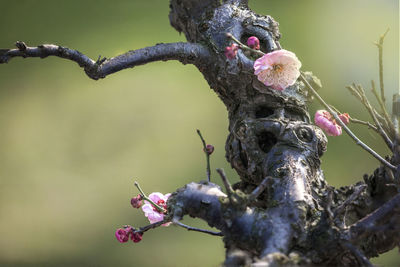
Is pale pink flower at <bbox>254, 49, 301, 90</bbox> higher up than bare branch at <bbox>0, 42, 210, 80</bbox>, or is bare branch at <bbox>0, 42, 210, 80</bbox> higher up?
bare branch at <bbox>0, 42, 210, 80</bbox>

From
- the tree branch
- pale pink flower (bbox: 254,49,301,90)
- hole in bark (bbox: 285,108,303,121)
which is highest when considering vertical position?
pale pink flower (bbox: 254,49,301,90)

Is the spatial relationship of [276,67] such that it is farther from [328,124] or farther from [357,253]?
[357,253]

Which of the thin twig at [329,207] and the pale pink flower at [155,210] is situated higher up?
the pale pink flower at [155,210]

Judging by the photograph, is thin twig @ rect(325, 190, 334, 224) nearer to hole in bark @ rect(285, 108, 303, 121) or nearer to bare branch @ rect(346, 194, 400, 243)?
bare branch @ rect(346, 194, 400, 243)

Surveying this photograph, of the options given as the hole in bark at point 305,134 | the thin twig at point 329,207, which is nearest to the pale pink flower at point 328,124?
the hole in bark at point 305,134

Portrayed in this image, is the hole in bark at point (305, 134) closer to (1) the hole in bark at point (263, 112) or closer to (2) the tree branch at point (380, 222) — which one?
(1) the hole in bark at point (263, 112)

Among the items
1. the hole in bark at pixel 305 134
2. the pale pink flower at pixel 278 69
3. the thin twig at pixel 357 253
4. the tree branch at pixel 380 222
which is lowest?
the thin twig at pixel 357 253

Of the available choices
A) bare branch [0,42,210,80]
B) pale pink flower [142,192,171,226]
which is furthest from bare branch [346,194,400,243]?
bare branch [0,42,210,80]

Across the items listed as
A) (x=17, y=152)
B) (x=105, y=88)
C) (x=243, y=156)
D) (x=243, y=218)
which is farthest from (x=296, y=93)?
(x=17, y=152)
